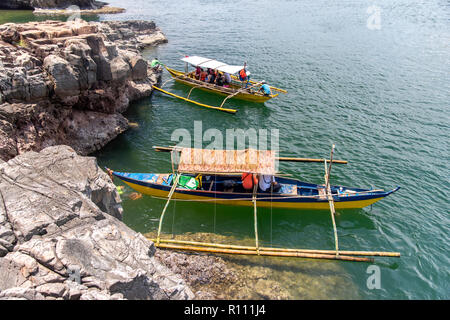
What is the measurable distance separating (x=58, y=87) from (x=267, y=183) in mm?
13505

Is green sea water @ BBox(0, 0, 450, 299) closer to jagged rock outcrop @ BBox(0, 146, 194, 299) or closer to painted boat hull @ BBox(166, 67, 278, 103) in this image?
painted boat hull @ BBox(166, 67, 278, 103)

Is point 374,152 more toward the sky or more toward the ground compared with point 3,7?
more toward the ground

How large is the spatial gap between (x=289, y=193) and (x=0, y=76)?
54.6 ft

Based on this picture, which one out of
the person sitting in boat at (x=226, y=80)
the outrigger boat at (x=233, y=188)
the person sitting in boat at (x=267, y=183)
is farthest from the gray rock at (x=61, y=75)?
the person sitting in boat at (x=226, y=80)

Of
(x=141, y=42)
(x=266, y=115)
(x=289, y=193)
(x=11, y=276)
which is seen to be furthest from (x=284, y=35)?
(x=11, y=276)

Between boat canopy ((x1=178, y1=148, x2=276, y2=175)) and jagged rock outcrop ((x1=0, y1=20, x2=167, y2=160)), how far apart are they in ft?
28.1

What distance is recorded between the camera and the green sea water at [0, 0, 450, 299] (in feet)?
47.6

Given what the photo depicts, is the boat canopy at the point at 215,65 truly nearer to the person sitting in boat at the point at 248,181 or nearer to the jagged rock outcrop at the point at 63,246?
the person sitting in boat at the point at 248,181

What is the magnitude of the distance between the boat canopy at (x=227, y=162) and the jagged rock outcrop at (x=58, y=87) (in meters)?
8.57

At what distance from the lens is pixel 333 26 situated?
163ft

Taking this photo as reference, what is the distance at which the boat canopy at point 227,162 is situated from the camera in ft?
52.0

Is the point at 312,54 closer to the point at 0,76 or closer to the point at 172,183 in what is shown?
the point at 172,183

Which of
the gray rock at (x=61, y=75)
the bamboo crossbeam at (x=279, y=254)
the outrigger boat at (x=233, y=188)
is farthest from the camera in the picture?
the gray rock at (x=61, y=75)

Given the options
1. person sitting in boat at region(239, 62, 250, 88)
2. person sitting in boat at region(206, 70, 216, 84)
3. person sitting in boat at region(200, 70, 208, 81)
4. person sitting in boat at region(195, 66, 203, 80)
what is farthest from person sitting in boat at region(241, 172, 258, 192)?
person sitting in boat at region(195, 66, 203, 80)
